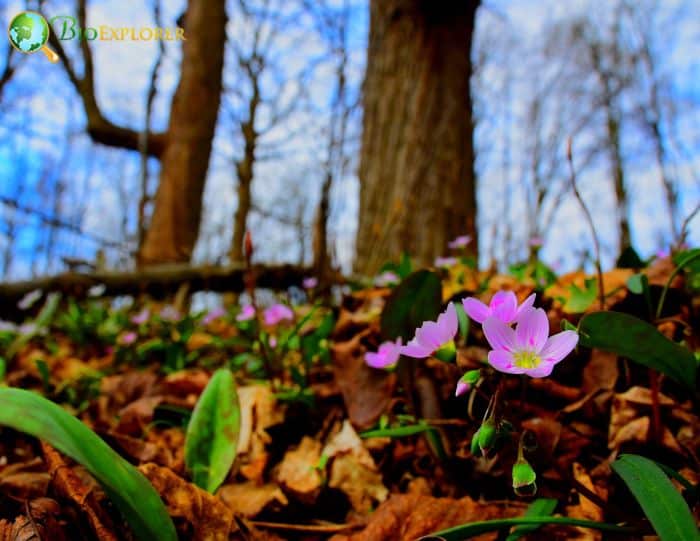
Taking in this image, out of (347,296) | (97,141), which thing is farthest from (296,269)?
(97,141)

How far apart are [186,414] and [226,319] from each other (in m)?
1.63

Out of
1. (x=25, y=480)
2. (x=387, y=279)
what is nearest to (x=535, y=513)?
(x=25, y=480)

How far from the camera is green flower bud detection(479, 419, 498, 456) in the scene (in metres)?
0.53

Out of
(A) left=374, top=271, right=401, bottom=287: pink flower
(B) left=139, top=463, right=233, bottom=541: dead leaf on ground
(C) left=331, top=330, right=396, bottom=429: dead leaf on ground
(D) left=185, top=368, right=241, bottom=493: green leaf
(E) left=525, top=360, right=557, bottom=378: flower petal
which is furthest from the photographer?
(A) left=374, top=271, right=401, bottom=287: pink flower

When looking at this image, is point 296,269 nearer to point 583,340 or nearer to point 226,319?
point 226,319

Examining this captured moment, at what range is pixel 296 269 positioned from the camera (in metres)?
2.94

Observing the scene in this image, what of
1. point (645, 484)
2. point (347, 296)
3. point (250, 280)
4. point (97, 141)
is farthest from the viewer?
point (97, 141)

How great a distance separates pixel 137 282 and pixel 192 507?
269 cm

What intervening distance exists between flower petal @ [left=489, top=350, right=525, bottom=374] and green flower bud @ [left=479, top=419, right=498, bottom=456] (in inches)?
2.7

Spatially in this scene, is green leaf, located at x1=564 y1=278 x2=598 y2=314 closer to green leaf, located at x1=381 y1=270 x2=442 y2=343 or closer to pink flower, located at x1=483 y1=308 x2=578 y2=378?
green leaf, located at x1=381 y1=270 x2=442 y2=343

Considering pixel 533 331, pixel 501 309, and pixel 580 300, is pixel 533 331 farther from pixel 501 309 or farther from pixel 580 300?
pixel 580 300

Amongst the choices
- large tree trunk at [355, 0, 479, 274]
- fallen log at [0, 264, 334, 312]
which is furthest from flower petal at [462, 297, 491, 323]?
fallen log at [0, 264, 334, 312]

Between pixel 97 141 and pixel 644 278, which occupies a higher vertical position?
pixel 97 141

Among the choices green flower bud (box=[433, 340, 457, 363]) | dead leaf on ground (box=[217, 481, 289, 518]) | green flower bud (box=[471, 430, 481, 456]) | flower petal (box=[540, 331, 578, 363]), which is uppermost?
flower petal (box=[540, 331, 578, 363])
